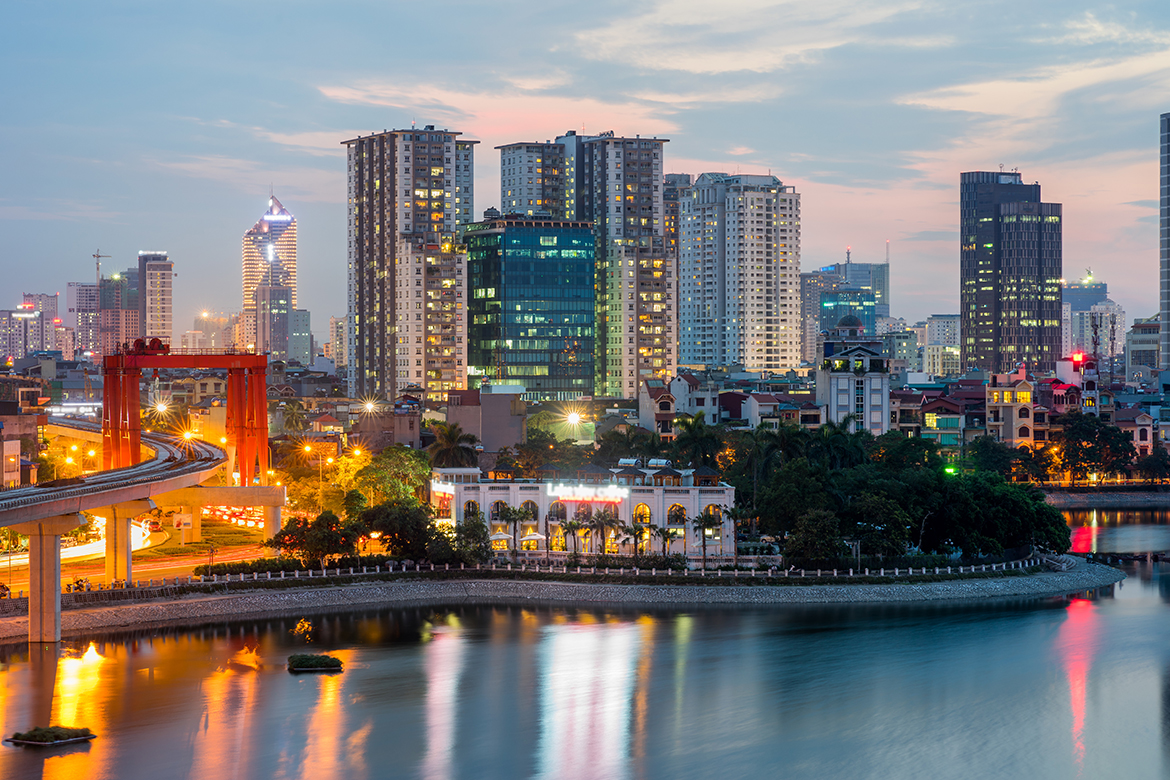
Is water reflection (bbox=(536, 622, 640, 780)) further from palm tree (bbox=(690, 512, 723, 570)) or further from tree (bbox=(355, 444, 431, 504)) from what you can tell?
tree (bbox=(355, 444, 431, 504))

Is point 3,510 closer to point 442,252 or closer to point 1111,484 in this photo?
point 1111,484

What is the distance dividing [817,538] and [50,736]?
39.4 meters

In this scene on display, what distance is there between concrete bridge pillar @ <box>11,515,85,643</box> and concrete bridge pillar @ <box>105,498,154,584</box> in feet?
25.7

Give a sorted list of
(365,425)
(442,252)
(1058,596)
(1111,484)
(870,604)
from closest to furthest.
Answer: (870,604) → (1058,596) → (365,425) → (1111,484) → (442,252)

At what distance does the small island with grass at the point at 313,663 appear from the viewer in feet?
180

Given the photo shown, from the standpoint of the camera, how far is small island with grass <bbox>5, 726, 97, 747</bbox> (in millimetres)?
44875

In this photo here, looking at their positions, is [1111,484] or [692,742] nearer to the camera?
[692,742]

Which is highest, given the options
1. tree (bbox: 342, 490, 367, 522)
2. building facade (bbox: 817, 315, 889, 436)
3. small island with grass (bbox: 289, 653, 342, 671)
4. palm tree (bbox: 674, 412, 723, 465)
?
building facade (bbox: 817, 315, 889, 436)

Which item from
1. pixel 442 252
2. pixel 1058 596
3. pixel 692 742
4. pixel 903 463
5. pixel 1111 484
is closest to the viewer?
pixel 692 742

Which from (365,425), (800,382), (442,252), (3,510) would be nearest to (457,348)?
(442,252)

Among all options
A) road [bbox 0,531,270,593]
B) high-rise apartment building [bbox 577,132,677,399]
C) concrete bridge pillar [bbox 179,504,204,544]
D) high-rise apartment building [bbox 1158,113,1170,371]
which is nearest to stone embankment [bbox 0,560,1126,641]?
road [bbox 0,531,270,593]

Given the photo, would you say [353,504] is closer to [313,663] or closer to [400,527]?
[400,527]

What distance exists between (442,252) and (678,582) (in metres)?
113

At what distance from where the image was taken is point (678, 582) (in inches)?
2761
